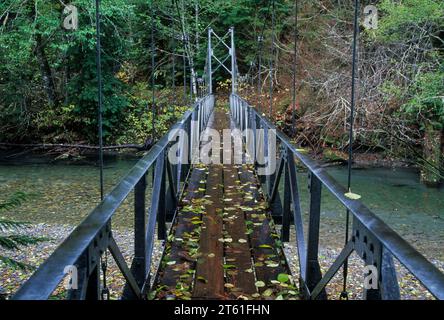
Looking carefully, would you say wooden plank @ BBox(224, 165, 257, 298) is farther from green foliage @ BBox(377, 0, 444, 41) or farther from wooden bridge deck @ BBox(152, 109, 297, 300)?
green foliage @ BBox(377, 0, 444, 41)

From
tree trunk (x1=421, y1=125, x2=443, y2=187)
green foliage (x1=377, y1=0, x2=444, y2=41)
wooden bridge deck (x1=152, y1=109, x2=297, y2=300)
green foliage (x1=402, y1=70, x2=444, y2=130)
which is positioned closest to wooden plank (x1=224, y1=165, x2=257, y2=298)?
wooden bridge deck (x1=152, y1=109, x2=297, y2=300)

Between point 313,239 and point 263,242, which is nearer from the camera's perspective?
point 313,239

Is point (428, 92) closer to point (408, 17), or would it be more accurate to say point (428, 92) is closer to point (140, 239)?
point (408, 17)

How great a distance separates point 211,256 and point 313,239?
732mm

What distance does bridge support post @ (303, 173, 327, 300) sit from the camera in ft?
7.21

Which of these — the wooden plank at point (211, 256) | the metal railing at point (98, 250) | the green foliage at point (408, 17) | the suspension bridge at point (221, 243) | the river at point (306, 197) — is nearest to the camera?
the metal railing at point (98, 250)

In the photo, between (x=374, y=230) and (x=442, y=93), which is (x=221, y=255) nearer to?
(x=374, y=230)

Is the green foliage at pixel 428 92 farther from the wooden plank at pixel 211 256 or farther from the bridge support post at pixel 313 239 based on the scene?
the bridge support post at pixel 313 239

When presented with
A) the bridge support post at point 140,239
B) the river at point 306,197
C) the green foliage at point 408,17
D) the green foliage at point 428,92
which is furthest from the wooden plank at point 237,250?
the green foliage at point 408,17

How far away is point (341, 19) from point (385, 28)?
339 centimetres

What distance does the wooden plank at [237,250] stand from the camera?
7.85 feet

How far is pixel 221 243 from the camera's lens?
120 inches

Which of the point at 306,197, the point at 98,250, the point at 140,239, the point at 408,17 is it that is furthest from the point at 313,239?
the point at 408,17

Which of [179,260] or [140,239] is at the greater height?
[140,239]
